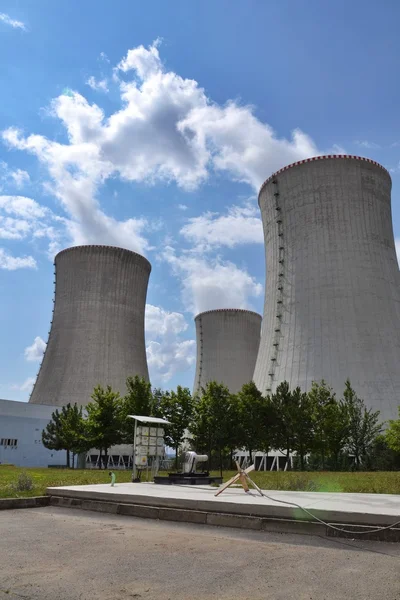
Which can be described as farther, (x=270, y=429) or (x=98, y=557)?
(x=270, y=429)

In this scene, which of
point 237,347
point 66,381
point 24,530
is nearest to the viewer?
point 24,530

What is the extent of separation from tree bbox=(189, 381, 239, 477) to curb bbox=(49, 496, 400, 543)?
15.6 metres

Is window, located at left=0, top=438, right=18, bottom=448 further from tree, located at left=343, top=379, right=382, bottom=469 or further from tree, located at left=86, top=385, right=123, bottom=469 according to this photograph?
tree, located at left=343, top=379, right=382, bottom=469

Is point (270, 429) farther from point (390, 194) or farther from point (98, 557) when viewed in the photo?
point (98, 557)

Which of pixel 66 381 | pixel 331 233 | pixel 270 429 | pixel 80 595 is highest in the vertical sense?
pixel 331 233

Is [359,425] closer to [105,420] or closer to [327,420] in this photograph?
[327,420]

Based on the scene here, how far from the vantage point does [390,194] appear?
2259cm

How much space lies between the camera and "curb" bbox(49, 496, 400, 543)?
474 centimetres

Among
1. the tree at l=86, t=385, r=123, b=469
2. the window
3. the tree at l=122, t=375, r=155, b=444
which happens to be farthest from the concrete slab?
the window

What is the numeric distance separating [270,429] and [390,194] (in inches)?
468

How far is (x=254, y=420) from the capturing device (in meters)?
22.1

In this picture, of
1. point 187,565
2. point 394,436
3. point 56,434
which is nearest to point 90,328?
point 56,434

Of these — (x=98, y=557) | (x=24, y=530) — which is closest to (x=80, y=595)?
(x=98, y=557)

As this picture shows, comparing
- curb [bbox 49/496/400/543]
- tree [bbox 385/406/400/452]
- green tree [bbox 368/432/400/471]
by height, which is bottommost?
curb [bbox 49/496/400/543]
